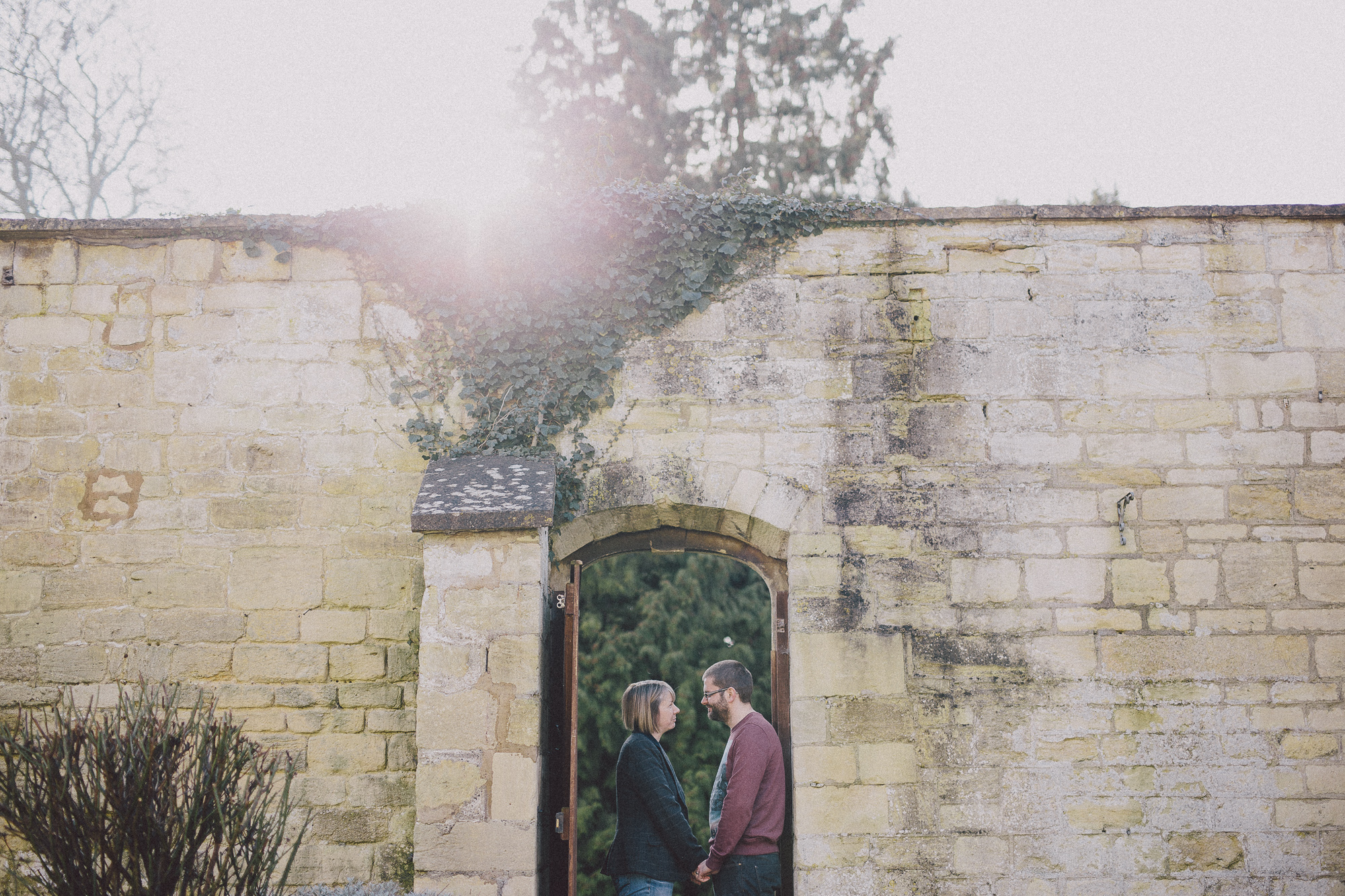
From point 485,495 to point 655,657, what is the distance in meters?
3.62

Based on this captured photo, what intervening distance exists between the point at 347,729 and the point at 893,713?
2521 mm

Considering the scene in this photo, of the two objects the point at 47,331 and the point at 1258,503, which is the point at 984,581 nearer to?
the point at 1258,503

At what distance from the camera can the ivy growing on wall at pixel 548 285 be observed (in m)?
4.55

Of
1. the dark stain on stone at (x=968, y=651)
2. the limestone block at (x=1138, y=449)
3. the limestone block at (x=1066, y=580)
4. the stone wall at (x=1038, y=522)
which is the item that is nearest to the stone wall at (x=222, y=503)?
the stone wall at (x=1038, y=522)

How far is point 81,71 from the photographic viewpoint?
9.55 m

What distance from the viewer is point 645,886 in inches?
165

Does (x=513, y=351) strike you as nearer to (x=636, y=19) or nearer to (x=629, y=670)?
(x=629, y=670)

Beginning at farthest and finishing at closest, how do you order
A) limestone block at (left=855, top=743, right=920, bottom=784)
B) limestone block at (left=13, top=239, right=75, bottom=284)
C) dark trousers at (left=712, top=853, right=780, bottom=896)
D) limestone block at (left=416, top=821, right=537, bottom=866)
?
limestone block at (left=13, top=239, right=75, bottom=284)
limestone block at (left=855, top=743, right=920, bottom=784)
dark trousers at (left=712, top=853, right=780, bottom=896)
limestone block at (left=416, top=821, right=537, bottom=866)

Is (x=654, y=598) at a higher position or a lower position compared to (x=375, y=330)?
lower

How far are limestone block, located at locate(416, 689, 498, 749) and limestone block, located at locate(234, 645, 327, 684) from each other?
2.57 feet

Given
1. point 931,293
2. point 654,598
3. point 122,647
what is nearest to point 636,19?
point 654,598

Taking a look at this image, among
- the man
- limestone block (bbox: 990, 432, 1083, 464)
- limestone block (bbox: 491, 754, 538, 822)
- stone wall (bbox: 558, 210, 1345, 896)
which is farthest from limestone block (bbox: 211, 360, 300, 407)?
limestone block (bbox: 990, 432, 1083, 464)

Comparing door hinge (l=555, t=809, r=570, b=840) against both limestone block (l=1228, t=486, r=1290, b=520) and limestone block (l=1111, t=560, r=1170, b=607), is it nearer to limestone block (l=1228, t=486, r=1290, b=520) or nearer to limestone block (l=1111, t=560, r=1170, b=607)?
limestone block (l=1111, t=560, r=1170, b=607)

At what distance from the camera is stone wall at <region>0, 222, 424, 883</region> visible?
432 centimetres
